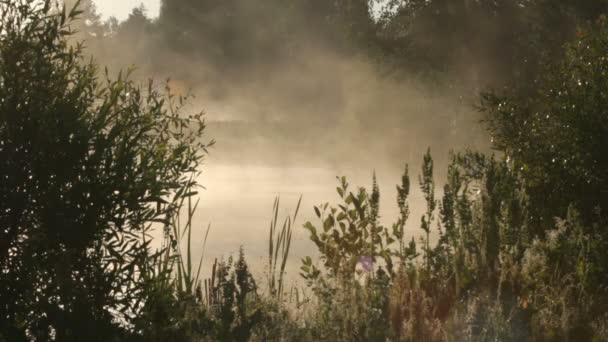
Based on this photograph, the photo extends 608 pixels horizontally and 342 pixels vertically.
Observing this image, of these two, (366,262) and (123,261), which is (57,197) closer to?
(123,261)

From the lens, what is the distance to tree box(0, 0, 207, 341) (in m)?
5.20

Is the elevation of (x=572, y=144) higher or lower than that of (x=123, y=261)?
higher

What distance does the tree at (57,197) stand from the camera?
5.20m

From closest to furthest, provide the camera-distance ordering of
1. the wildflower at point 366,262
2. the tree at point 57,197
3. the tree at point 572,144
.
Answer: the tree at point 57,197 < the wildflower at point 366,262 < the tree at point 572,144

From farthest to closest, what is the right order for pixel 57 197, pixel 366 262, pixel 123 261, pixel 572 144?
pixel 572 144 < pixel 366 262 < pixel 123 261 < pixel 57 197

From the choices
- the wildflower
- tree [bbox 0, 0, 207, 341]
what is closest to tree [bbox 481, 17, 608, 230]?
the wildflower

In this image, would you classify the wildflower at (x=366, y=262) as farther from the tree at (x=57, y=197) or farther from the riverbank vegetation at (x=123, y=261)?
the tree at (x=57, y=197)

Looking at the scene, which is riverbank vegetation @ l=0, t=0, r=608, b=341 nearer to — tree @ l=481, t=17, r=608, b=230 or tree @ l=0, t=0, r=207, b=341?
tree @ l=0, t=0, r=207, b=341

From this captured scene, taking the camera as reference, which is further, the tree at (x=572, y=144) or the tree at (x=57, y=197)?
the tree at (x=572, y=144)

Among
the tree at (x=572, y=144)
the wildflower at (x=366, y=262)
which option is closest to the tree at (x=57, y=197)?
the wildflower at (x=366, y=262)

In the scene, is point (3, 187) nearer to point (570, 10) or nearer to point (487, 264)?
point (487, 264)

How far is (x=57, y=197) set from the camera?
5238 millimetres

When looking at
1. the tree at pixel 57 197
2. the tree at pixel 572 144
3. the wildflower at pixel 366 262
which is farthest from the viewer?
the tree at pixel 572 144

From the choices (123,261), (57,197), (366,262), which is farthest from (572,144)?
(57,197)
